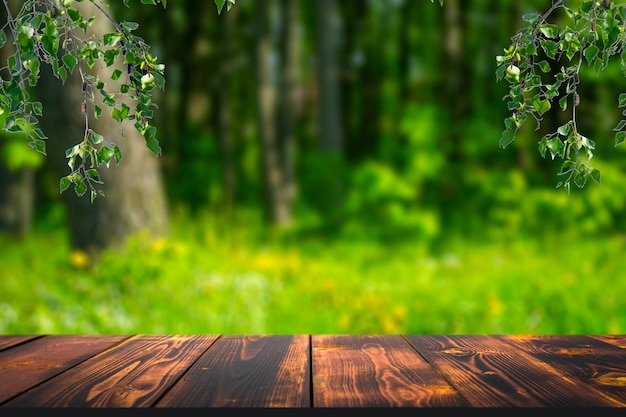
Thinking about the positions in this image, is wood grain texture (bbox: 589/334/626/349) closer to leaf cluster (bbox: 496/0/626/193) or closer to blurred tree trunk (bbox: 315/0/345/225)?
leaf cluster (bbox: 496/0/626/193)

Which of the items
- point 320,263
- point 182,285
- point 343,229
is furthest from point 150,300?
point 343,229

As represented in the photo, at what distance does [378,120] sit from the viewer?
1135 centimetres

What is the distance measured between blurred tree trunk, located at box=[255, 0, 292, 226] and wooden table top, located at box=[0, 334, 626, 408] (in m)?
6.41

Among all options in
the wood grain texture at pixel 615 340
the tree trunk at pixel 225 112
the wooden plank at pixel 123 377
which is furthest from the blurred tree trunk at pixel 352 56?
the wooden plank at pixel 123 377

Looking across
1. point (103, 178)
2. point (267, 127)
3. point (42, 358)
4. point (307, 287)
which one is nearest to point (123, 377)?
point (42, 358)

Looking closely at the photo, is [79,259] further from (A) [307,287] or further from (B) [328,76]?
(B) [328,76]

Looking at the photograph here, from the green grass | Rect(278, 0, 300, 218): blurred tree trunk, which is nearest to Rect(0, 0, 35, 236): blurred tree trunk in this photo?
the green grass

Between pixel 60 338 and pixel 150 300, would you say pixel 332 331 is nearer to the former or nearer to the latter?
pixel 150 300

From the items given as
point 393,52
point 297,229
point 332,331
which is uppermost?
point 393,52

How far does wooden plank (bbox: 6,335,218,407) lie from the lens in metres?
1.64

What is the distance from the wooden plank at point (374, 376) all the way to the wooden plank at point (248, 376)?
0.05m

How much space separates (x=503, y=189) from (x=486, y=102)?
77.6 inches

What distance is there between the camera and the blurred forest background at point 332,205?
5723mm

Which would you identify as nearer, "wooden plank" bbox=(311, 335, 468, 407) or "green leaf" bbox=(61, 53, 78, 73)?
"wooden plank" bbox=(311, 335, 468, 407)
